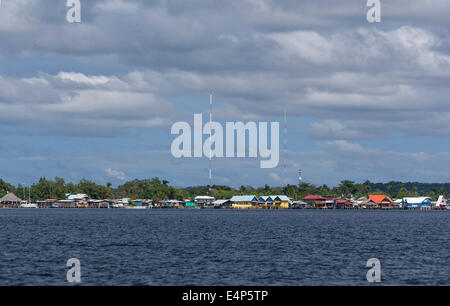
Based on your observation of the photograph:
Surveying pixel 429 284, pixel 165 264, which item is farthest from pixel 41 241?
pixel 429 284

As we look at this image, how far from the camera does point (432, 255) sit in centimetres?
8444

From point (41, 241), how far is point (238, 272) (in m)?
50.4
